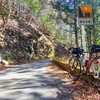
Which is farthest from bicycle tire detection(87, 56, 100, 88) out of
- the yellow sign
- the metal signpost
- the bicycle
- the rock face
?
the rock face

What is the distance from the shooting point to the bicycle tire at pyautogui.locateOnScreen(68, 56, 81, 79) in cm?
648

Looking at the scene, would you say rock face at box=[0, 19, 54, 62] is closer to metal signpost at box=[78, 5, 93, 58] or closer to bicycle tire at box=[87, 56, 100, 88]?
metal signpost at box=[78, 5, 93, 58]

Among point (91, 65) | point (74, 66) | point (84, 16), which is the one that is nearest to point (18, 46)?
point (74, 66)

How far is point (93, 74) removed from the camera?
5.25 meters

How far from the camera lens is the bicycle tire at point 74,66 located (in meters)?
6.48

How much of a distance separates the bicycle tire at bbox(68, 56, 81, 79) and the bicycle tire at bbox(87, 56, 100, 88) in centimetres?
89

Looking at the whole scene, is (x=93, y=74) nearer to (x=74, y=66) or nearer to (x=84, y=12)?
(x=74, y=66)

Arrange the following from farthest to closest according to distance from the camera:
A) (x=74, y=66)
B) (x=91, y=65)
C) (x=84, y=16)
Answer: (x=74, y=66)
(x=84, y=16)
(x=91, y=65)

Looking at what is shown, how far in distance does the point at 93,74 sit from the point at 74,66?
65.6 inches

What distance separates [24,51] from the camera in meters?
21.6

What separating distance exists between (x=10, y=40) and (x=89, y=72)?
16.5m

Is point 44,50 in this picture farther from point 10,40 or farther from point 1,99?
point 1,99

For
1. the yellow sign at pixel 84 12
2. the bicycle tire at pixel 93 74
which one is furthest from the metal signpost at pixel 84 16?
the bicycle tire at pixel 93 74

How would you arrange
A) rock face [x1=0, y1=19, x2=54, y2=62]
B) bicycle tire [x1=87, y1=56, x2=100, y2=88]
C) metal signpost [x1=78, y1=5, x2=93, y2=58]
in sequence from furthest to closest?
1. rock face [x1=0, y1=19, x2=54, y2=62]
2. metal signpost [x1=78, y1=5, x2=93, y2=58]
3. bicycle tire [x1=87, y1=56, x2=100, y2=88]
